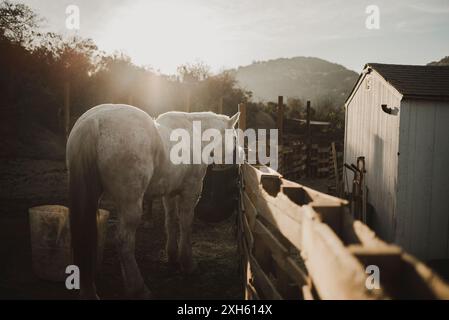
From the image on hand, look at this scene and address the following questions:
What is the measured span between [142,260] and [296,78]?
4030 inches

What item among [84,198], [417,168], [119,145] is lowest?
[417,168]

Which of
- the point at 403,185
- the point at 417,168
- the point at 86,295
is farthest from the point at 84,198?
the point at 417,168

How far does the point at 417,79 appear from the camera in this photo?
8.65 metres

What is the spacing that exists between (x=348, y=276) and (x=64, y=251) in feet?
13.0

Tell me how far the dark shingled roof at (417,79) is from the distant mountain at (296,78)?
254 ft

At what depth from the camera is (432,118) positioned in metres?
7.85

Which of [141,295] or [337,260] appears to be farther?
[141,295]

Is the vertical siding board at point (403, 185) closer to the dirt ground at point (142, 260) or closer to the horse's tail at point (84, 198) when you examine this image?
the dirt ground at point (142, 260)

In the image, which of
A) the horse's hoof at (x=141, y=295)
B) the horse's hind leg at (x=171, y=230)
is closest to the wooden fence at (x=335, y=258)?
the horse's hoof at (x=141, y=295)

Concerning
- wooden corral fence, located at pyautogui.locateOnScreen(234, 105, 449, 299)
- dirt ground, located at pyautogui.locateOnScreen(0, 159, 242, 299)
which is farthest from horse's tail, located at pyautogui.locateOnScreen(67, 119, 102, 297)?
wooden corral fence, located at pyautogui.locateOnScreen(234, 105, 449, 299)

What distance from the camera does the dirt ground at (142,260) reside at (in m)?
4.23

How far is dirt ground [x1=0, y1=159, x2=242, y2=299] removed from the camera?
4234mm

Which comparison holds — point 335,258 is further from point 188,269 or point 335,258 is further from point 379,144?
point 379,144

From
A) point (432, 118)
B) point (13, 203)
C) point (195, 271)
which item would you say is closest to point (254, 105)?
point (432, 118)
